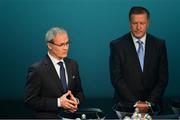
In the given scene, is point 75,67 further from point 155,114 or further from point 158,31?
point 158,31

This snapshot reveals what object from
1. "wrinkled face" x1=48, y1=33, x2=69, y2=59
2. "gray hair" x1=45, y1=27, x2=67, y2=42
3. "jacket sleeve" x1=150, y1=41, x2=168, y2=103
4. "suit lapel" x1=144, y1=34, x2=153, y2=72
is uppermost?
"gray hair" x1=45, y1=27, x2=67, y2=42

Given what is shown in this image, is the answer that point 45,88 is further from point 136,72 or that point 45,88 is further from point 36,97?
point 136,72

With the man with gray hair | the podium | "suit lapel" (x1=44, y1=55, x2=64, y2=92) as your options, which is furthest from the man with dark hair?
the podium

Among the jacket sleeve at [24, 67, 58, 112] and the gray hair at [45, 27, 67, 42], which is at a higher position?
the gray hair at [45, 27, 67, 42]

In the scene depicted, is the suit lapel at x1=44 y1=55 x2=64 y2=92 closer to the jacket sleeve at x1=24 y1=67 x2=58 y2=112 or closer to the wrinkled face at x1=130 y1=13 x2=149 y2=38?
the jacket sleeve at x1=24 y1=67 x2=58 y2=112

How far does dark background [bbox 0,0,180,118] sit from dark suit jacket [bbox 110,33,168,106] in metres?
1.22

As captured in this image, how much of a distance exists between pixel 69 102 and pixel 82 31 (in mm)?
2172

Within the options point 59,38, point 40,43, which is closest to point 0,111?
point 40,43

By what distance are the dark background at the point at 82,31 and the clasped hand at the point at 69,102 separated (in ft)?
6.70

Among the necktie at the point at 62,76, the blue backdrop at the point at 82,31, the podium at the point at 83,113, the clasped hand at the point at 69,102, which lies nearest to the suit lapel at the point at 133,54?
the necktie at the point at 62,76

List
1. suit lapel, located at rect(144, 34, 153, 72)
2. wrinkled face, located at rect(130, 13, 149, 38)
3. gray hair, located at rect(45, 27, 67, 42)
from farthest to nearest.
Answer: suit lapel, located at rect(144, 34, 153, 72)
wrinkled face, located at rect(130, 13, 149, 38)
gray hair, located at rect(45, 27, 67, 42)

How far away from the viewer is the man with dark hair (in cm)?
411

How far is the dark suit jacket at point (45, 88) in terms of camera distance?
137 inches

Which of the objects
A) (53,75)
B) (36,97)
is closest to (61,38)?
(53,75)
